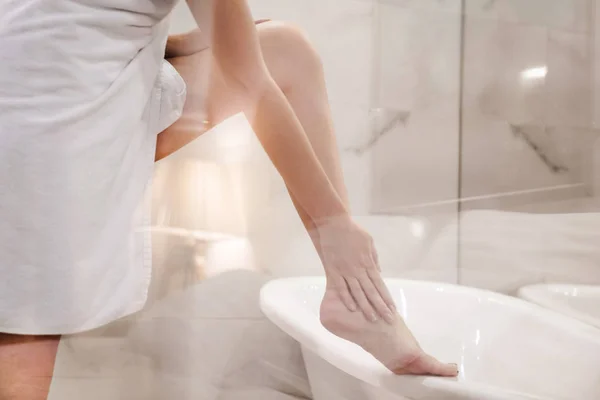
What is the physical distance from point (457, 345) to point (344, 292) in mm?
388

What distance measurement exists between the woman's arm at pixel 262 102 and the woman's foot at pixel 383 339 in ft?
0.51

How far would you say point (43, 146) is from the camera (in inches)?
25.2

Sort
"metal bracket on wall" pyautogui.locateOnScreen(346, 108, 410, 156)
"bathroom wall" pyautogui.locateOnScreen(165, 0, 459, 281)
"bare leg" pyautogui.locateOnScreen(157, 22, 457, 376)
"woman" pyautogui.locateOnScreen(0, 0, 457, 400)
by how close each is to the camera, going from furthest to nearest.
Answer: "metal bracket on wall" pyautogui.locateOnScreen(346, 108, 410, 156), "bathroom wall" pyautogui.locateOnScreen(165, 0, 459, 281), "bare leg" pyautogui.locateOnScreen(157, 22, 457, 376), "woman" pyautogui.locateOnScreen(0, 0, 457, 400)

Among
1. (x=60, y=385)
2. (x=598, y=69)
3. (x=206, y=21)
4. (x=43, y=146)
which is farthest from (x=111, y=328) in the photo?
(x=598, y=69)

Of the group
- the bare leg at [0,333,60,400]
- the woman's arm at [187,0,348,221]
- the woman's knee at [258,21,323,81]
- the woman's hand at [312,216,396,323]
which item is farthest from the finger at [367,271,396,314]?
the bare leg at [0,333,60,400]

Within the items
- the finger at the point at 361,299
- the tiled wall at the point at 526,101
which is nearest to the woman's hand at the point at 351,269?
the finger at the point at 361,299

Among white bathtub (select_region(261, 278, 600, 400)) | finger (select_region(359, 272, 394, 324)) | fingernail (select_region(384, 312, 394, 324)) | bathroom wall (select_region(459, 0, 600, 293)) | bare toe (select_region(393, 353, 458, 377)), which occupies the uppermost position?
bathroom wall (select_region(459, 0, 600, 293))

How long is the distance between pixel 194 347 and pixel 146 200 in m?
0.35

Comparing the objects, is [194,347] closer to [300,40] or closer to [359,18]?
[300,40]

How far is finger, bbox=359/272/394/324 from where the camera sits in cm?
80

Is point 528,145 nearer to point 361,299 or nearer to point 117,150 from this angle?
point 361,299

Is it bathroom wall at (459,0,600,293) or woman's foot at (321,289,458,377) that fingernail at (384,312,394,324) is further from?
bathroom wall at (459,0,600,293)

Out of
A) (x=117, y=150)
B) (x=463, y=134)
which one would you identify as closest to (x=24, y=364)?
(x=117, y=150)

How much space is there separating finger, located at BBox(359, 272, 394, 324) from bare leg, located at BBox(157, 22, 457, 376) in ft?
0.05
